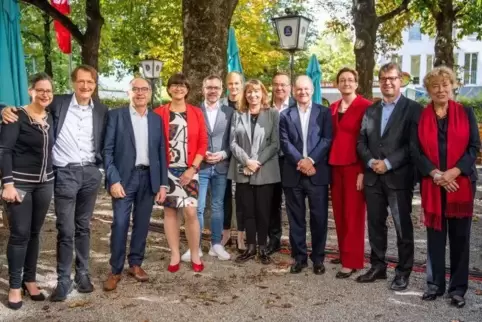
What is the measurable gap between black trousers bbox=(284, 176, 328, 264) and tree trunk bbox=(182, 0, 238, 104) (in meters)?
2.55

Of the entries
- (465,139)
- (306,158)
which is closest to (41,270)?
(306,158)

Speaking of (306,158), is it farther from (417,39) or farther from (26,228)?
(417,39)

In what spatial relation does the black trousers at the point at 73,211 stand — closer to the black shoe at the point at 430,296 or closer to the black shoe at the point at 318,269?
the black shoe at the point at 318,269

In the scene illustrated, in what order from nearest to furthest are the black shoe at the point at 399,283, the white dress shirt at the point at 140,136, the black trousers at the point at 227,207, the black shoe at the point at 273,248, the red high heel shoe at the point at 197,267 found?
1. the black shoe at the point at 399,283
2. the white dress shirt at the point at 140,136
3. the red high heel shoe at the point at 197,267
4. the black shoe at the point at 273,248
5. the black trousers at the point at 227,207

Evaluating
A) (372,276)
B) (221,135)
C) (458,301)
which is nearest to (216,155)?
(221,135)

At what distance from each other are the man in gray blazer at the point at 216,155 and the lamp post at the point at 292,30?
166 inches

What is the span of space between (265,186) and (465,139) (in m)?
2.22

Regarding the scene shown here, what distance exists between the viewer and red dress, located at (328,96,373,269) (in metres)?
5.48

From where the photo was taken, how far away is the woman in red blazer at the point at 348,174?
215 inches

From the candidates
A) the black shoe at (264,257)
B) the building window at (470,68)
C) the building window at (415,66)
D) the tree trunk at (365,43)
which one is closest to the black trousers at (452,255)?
the black shoe at (264,257)

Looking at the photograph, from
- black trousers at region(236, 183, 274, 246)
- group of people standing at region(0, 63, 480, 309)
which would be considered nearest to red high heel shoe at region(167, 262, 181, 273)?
group of people standing at region(0, 63, 480, 309)

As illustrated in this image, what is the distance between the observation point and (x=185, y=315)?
14.8 ft

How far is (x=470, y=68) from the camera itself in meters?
44.5

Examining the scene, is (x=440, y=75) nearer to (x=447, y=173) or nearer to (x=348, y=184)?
(x=447, y=173)
